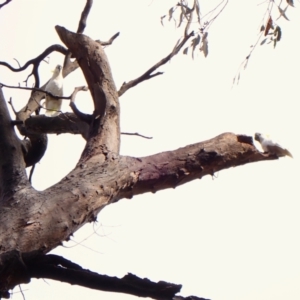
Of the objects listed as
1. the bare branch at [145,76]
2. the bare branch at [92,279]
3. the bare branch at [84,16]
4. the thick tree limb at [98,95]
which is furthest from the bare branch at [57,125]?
the bare branch at [92,279]

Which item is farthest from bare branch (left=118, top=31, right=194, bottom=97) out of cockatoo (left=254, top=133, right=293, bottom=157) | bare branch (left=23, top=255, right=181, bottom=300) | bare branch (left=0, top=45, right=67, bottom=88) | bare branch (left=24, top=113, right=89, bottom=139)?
bare branch (left=23, top=255, right=181, bottom=300)

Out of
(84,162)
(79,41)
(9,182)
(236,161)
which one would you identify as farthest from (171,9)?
(9,182)

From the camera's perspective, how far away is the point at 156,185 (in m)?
1.60

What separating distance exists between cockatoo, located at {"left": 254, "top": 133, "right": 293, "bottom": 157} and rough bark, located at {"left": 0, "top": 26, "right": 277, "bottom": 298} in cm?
7

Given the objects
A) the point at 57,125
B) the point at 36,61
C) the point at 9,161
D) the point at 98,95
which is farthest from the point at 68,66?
the point at 9,161

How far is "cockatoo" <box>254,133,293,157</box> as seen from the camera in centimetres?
179

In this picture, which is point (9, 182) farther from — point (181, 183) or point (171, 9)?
point (171, 9)

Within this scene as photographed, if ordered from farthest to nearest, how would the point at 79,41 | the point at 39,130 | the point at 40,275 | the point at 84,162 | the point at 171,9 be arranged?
the point at 171,9 < the point at 39,130 < the point at 79,41 < the point at 84,162 < the point at 40,275

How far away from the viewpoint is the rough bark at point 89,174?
46.3 inches

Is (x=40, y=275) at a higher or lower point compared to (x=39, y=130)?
lower

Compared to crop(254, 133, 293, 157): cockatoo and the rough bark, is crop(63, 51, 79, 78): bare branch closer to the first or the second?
the rough bark

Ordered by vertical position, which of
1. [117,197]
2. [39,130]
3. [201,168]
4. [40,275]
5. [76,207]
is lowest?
[40,275]

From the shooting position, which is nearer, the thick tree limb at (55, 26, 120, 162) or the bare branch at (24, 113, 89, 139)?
the thick tree limb at (55, 26, 120, 162)

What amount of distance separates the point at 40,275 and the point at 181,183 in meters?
0.68
